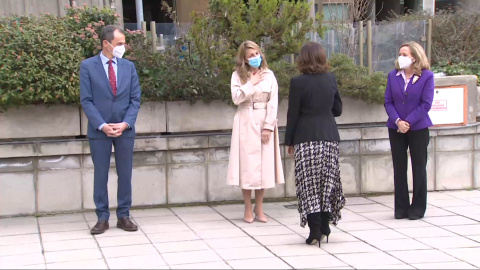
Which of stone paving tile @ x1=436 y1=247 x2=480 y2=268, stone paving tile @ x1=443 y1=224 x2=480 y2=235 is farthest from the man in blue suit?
stone paving tile @ x1=443 y1=224 x2=480 y2=235

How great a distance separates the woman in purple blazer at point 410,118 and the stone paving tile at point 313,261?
166 cm

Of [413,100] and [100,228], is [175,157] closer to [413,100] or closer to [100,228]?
[100,228]

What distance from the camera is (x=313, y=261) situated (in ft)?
16.6

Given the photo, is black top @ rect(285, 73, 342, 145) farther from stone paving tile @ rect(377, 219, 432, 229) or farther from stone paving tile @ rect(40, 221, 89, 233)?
stone paving tile @ rect(40, 221, 89, 233)

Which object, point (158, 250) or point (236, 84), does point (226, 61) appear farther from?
point (158, 250)

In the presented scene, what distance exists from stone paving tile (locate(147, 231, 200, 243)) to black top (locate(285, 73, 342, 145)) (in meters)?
1.33

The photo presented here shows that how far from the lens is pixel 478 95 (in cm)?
783

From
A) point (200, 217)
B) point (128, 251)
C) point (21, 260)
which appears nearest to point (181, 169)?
point (200, 217)

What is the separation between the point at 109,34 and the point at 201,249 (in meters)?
2.19

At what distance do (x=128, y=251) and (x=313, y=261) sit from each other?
5.18 feet

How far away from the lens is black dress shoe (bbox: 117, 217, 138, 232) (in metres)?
6.00

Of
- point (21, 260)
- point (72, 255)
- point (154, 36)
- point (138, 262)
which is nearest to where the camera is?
point (138, 262)

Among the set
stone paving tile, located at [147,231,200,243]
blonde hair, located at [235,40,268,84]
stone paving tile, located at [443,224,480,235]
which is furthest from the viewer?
blonde hair, located at [235,40,268,84]

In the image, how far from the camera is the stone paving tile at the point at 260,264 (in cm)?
490
